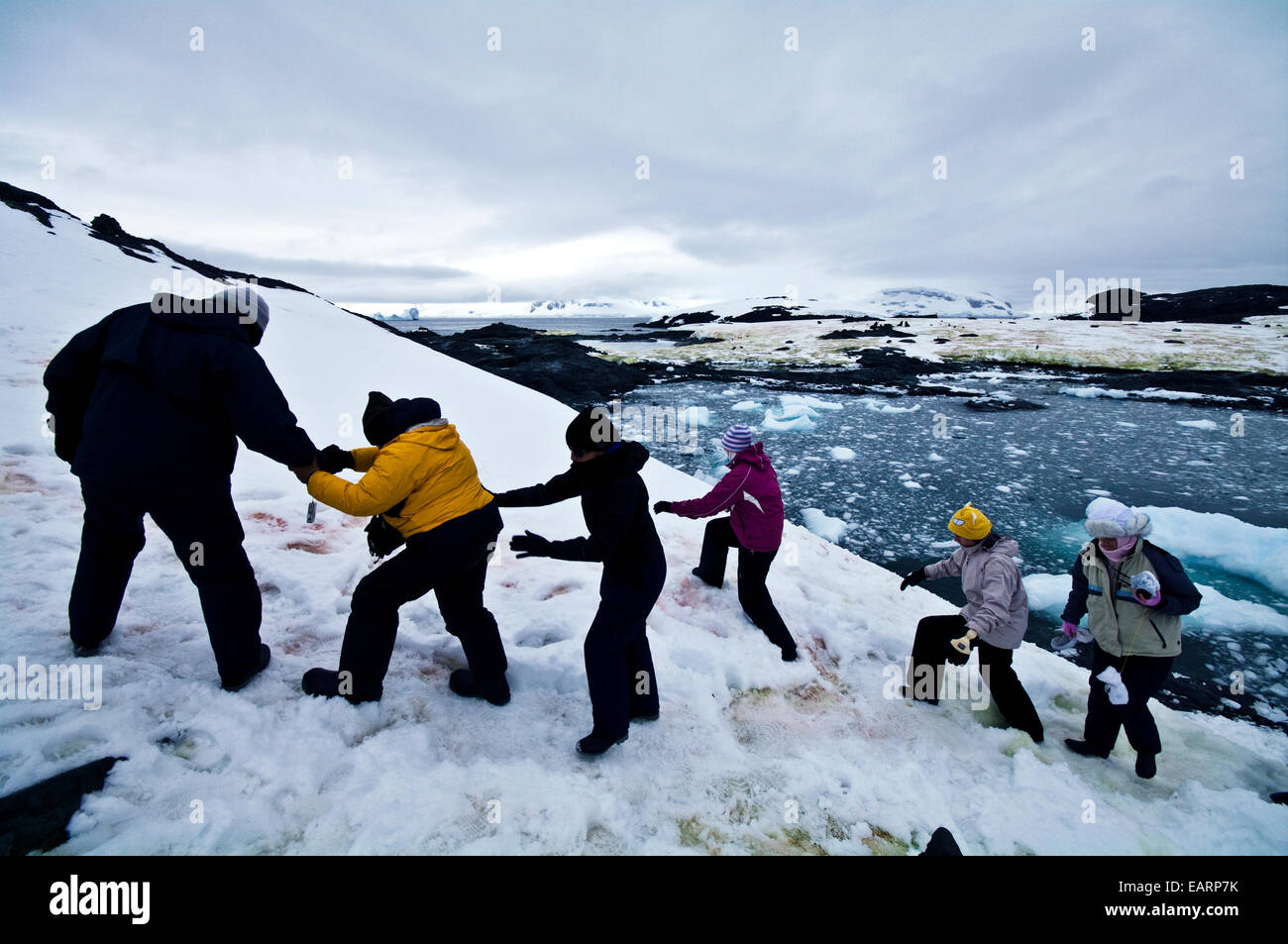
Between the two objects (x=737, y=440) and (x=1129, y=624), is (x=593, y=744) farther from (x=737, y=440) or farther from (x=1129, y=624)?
(x=1129, y=624)

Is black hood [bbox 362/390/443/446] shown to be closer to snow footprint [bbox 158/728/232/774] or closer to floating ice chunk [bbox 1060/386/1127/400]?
snow footprint [bbox 158/728/232/774]

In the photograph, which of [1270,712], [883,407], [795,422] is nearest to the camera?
[1270,712]

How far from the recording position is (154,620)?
10.3 feet

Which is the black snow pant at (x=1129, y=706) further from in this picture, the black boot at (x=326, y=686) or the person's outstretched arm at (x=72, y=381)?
the person's outstretched arm at (x=72, y=381)

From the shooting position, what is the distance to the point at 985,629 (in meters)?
3.44

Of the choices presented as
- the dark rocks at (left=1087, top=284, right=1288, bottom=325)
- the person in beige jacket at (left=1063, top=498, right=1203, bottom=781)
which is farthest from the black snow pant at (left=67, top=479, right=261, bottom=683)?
the dark rocks at (left=1087, top=284, right=1288, bottom=325)

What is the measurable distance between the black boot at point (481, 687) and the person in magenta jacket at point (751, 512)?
1645 millimetres

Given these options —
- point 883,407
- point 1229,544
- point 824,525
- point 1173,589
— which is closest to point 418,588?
point 1173,589

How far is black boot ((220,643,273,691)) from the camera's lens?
107 inches

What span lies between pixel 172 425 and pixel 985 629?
4410 millimetres

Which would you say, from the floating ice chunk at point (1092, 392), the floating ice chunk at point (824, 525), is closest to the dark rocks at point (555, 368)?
the floating ice chunk at point (824, 525)

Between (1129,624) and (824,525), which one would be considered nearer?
(1129,624)
